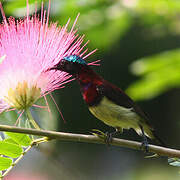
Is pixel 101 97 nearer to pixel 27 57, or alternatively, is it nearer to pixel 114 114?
pixel 114 114

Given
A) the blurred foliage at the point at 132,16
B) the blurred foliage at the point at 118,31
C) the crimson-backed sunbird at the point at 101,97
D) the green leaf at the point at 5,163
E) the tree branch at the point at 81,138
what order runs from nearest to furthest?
the tree branch at the point at 81,138 → the green leaf at the point at 5,163 → the crimson-backed sunbird at the point at 101,97 → the blurred foliage at the point at 118,31 → the blurred foliage at the point at 132,16

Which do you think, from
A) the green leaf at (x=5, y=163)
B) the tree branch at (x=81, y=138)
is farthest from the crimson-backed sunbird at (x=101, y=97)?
the green leaf at (x=5, y=163)

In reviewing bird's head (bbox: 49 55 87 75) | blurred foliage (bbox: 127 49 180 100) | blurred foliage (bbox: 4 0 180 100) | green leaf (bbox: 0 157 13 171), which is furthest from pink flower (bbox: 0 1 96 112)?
blurred foliage (bbox: 127 49 180 100)

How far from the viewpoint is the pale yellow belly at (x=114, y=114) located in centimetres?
149

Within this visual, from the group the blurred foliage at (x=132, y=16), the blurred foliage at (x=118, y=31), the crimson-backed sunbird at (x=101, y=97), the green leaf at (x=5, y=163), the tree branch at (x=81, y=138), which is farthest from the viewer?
the blurred foliage at (x=132, y=16)

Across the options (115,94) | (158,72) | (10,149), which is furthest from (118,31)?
(10,149)

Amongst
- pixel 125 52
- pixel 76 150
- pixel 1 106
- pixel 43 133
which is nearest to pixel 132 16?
pixel 1 106

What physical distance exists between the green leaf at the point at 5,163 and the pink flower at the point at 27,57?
0.57 ft

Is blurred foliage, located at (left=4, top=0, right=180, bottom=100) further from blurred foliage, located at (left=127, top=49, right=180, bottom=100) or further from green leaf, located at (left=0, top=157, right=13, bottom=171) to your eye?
green leaf, located at (left=0, top=157, right=13, bottom=171)

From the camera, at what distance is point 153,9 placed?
2.69 m

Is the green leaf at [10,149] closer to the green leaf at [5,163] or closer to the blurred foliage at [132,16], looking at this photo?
the green leaf at [5,163]

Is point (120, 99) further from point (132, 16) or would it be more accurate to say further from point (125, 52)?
point (125, 52)

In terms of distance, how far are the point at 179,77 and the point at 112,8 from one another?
71 centimetres

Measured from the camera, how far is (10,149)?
53.7 inches
